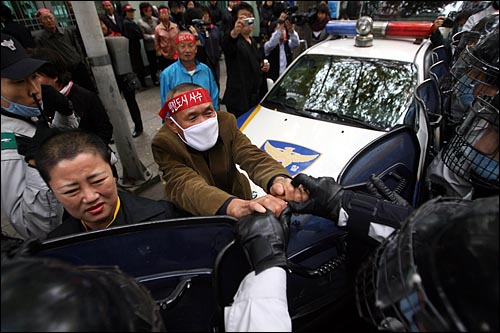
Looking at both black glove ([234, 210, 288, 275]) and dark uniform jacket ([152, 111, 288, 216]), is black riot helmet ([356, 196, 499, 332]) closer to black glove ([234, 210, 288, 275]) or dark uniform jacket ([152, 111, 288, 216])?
black glove ([234, 210, 288, 275])

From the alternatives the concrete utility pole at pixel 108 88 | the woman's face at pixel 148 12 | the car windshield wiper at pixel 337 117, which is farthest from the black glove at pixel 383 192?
the woman's face at pixel 148 12

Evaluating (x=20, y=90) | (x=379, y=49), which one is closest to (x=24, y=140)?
(x=20, y=90)

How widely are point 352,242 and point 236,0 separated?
21.5 feet

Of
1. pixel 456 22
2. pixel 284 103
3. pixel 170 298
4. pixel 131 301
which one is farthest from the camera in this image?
→ pixel 456 22

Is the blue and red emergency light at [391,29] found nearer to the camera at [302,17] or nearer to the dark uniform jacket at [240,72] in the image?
the dark uniform jacket at [240,72]

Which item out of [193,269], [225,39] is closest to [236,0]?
[225,39]

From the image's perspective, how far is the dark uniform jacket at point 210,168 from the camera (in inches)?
59.7

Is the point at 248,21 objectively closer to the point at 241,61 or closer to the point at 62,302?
the point at 241,61

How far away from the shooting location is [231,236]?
105 cm

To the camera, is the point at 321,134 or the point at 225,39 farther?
the point at 225,39

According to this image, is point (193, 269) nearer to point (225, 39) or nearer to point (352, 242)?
point (352, 242)

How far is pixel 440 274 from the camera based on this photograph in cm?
66

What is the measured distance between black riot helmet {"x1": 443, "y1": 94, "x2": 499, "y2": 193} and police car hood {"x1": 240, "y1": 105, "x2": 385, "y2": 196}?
39.2 inches

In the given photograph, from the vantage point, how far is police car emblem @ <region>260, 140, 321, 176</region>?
252 cm
